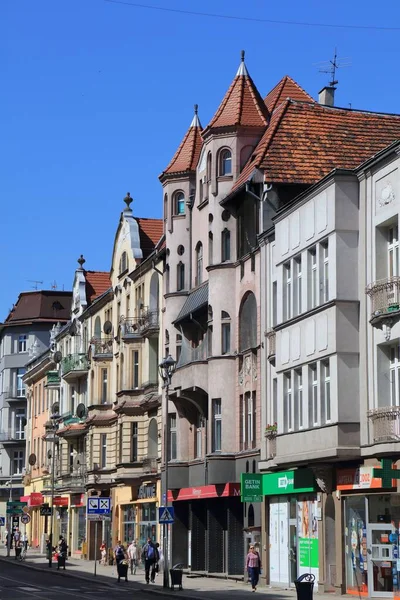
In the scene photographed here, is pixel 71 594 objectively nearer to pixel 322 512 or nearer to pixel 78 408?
pixel 322 512

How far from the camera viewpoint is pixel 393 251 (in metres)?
31.2

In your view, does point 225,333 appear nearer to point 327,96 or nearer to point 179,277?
point 179,277

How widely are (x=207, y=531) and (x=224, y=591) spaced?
8.92 m

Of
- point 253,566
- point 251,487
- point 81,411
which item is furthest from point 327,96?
point 81,411

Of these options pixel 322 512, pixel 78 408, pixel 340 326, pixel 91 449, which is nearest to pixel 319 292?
pixel 340 326

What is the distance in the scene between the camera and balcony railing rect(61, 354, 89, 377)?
7191 cm

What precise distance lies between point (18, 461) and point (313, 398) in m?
71.3

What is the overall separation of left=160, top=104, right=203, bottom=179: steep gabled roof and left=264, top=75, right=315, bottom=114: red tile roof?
4340 mm

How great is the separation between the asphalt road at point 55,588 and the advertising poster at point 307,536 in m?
4.74

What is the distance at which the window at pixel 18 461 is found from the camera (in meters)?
102

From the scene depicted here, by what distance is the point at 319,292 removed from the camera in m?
33.9

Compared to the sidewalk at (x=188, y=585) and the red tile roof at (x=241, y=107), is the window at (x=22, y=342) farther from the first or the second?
the red tile roof at (x=241, y=107)

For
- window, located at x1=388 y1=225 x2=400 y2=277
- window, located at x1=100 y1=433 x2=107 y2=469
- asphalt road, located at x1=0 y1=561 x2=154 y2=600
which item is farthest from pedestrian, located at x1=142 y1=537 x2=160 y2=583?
window, located at x1=100 y1=433 x2=107 y2=469

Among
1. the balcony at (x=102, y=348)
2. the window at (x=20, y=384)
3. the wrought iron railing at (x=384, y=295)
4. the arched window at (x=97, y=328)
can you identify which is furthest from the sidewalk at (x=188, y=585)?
the window at (x=20, y=384)
